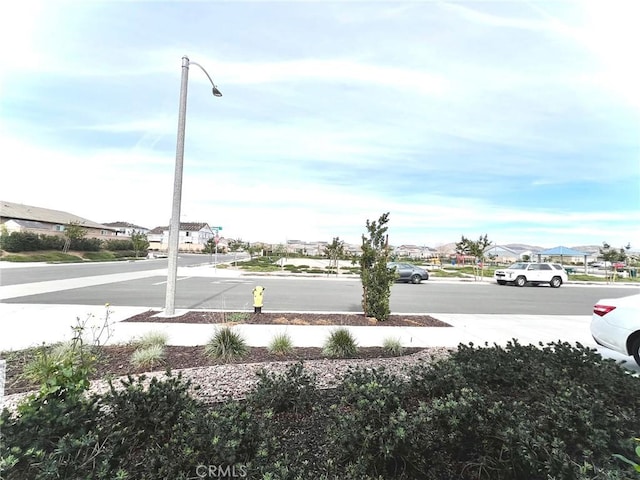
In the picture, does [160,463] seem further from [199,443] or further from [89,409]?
[89,409]

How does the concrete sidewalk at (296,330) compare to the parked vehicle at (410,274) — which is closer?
the concrete sidewalk at (296,330)

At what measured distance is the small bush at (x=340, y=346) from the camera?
502 cm

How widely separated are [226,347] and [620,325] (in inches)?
257

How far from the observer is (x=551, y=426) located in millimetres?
2248

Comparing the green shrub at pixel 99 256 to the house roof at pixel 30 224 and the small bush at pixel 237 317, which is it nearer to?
the house roof at pixel 30 224

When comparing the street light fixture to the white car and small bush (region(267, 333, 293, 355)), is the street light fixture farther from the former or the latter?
the white car

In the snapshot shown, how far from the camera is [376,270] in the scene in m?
7.80

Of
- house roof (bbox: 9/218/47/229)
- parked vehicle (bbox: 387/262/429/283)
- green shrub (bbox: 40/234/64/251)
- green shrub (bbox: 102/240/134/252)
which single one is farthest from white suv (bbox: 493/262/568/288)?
house roof (bbox: 9/218/47/229)

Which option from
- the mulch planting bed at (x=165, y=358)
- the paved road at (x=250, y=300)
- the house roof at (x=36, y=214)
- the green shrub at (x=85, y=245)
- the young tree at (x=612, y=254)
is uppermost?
the house roof at (x=36, y=214)

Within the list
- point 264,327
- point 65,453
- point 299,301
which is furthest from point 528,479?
point 299,301

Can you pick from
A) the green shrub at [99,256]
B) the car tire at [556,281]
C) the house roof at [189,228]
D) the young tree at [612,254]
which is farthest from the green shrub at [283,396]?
the house roof at [189,228]

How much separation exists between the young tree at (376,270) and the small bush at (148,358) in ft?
16.2

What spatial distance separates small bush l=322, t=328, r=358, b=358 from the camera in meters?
5.02

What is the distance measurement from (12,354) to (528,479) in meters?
6.58
